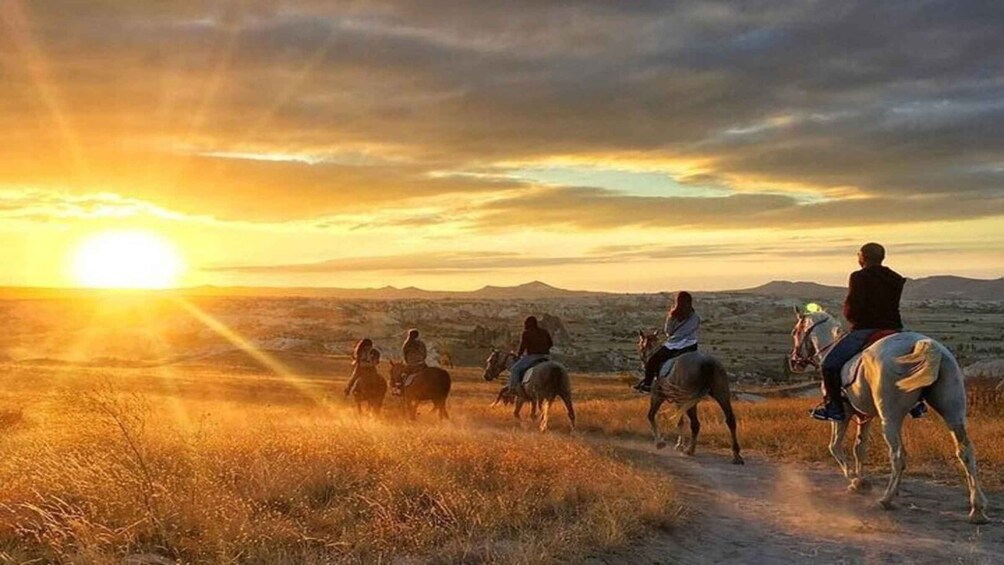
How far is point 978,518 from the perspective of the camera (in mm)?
9719

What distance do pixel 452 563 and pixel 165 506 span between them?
2779 mm

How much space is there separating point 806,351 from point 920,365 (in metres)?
2.83

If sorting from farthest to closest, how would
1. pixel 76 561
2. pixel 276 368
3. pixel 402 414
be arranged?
pixel 276 368 < pixel 402 414 < pixel 76 561

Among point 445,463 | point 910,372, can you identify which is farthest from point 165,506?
point 910,372

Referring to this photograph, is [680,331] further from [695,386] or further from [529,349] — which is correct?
[529,349]

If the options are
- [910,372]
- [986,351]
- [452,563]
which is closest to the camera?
[452,563]

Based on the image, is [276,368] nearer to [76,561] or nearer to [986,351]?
[76,561]

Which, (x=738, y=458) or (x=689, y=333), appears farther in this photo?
(x=689, y=333)

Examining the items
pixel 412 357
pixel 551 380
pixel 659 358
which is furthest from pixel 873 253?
pixel 412 357

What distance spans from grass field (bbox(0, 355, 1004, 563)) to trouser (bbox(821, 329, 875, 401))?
2.73 meters

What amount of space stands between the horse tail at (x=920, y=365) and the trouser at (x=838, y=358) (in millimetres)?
1121

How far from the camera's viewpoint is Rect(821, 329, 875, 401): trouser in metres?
11.3

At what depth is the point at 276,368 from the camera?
4862 centimetres

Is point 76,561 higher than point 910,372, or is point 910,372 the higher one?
point 910,372
